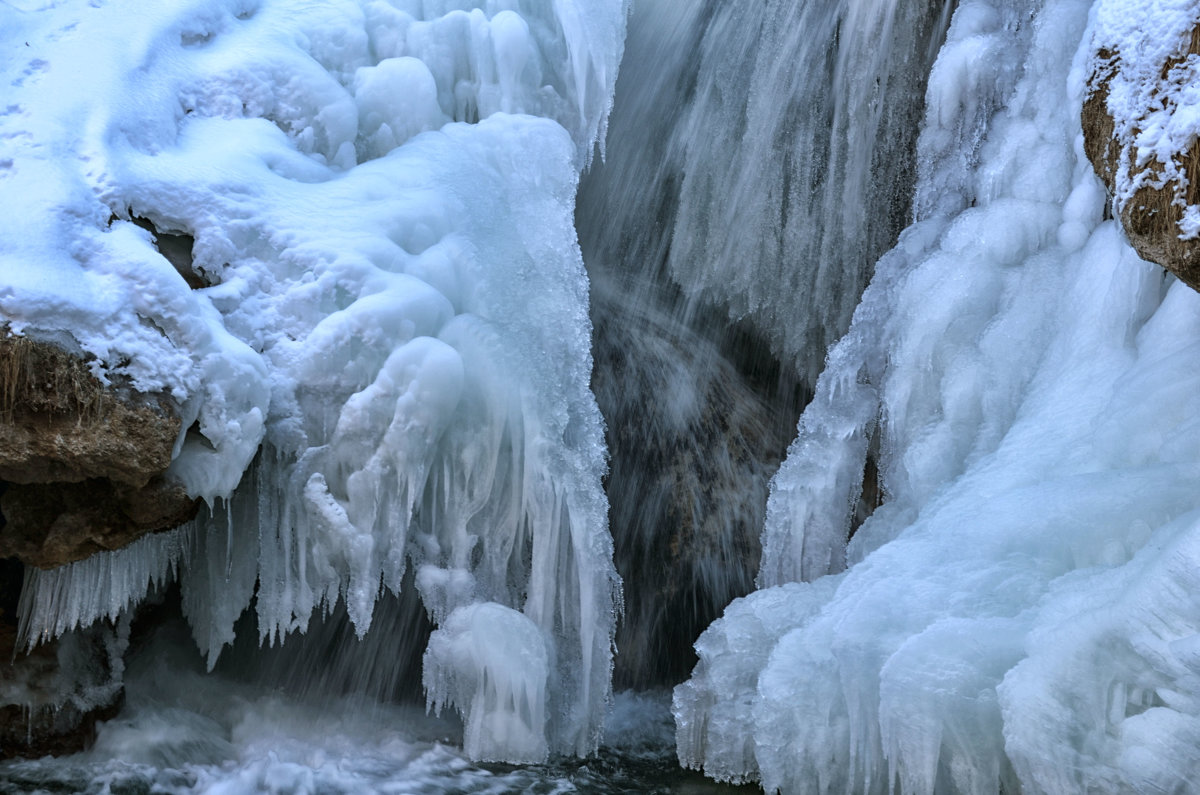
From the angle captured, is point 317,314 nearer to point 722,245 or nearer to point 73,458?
point 73,458

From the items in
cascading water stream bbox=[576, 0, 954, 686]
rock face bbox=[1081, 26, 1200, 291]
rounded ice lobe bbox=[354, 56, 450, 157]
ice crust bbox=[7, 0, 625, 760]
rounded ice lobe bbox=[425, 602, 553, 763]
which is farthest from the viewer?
cascading water stream bbox=[576, 0, 954, 686]

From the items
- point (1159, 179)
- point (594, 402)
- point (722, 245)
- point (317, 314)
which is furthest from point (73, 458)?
point (722, 245)

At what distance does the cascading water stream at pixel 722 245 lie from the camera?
4812 mm

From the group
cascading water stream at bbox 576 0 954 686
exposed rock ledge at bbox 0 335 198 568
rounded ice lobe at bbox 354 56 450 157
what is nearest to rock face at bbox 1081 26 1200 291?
cascading water stream at bbox 576 0 954 686

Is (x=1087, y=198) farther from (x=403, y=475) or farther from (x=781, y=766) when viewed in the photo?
(x=403, y=475)

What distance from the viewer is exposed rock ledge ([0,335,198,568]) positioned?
301 cm

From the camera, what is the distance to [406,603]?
470 cm

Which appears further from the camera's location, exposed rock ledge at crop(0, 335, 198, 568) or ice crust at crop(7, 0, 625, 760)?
ice crust at crop(7, 0, 625, 760)

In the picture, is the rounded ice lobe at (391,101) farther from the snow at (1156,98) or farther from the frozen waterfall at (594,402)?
the snow at (1156,98)

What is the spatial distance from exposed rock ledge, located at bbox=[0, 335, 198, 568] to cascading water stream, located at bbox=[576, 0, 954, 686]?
7.04 ft

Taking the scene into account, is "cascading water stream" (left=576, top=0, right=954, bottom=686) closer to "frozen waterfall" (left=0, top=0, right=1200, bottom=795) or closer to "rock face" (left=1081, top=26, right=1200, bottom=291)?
"frozen waterfall" (left=0, top=0, right=1200, bottom=795)

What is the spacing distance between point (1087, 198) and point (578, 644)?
7.60ft

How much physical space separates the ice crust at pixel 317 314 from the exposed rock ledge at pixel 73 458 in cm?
7

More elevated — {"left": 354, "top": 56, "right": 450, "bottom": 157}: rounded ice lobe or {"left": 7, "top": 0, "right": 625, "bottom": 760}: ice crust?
{"left": 354, "top": 56, "right": 450, "bottom": 157}: rounded ice lobe
